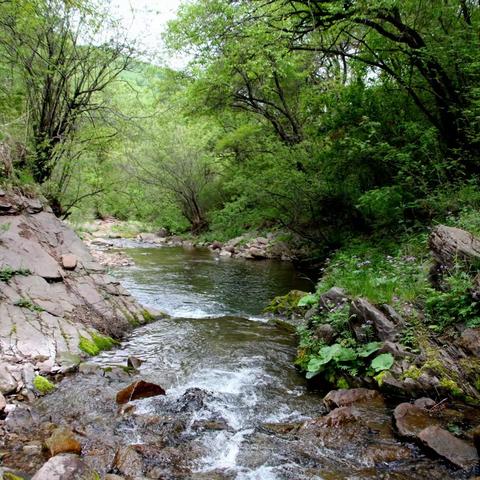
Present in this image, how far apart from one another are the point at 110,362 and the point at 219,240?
19226mm

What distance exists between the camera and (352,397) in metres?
5.19

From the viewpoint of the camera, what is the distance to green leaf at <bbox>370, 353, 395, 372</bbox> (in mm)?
5228

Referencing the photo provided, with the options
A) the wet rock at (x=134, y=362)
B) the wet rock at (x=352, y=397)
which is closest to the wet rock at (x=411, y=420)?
the wet rock at (x=352, y=397)

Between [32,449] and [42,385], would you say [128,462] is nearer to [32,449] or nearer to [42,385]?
[32,449]

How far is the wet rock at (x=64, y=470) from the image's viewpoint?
3.46 m

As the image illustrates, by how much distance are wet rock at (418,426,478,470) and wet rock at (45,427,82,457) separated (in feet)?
11.7

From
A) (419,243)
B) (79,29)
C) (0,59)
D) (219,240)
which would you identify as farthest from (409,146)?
(219,240)

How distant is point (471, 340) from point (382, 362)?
1115 mm

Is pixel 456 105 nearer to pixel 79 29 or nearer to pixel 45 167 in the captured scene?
pixel 79 29

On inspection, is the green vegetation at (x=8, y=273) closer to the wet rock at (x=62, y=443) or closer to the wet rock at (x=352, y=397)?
the wet rock at (x=62, y=443)

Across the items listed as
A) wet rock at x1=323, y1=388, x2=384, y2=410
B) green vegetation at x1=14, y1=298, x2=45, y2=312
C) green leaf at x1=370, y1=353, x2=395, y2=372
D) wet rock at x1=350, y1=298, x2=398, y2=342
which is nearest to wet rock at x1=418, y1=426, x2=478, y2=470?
wet rock at x1=323, y1=388, x2=384, y2=410

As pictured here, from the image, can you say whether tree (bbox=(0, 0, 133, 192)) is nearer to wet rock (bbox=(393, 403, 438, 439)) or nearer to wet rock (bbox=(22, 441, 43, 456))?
wet rock (bbox=(22, 441, 43, 456))

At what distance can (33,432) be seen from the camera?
4.43 metres

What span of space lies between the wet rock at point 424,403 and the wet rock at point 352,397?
46cm
